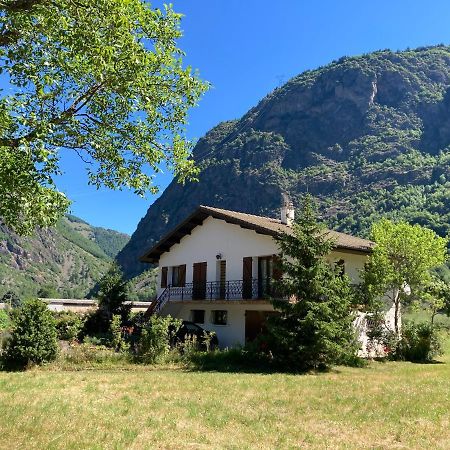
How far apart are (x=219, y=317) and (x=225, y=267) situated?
10.4 feet

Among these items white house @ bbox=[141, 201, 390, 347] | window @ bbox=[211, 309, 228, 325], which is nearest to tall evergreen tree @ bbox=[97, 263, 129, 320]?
white house @ bbox=[141, 201, 390, 347]

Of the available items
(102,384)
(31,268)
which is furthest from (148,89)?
(31,268)

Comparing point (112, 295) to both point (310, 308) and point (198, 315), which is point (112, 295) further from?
point (310, 308)

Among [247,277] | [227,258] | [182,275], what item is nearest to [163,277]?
[182,275]

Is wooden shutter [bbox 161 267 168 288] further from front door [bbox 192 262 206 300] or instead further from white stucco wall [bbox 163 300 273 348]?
white stucco wall [bbox 163 300 273 348]

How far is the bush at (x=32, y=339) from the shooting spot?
15.8m

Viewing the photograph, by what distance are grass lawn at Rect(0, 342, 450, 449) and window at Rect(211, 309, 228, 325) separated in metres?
11.5

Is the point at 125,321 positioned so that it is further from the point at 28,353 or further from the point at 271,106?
the point at 271,106

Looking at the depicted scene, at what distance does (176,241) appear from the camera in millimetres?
32188

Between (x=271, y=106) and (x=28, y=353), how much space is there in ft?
584

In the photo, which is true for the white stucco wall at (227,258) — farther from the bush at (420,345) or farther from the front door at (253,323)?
the bush at (420,345)

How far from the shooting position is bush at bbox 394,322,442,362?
2162 cm

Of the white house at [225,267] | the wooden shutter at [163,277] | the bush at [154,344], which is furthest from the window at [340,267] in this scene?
the wooden shutter at [163,277]

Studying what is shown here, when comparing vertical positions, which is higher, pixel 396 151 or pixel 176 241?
pixel 396 151
